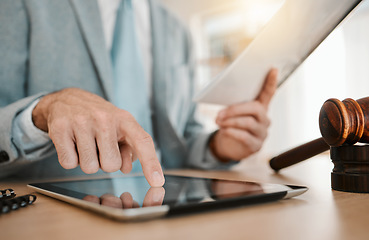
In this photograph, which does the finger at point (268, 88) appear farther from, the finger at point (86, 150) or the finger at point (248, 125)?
the finger at point (86, 150)

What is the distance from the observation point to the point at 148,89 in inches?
41.2

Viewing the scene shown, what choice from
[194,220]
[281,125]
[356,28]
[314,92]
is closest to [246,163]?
[281,125]

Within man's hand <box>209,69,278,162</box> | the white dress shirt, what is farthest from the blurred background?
man's hand <box>209,69,278,162</box>

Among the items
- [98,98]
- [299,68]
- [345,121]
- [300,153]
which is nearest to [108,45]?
[98,98]

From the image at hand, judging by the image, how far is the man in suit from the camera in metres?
0.39

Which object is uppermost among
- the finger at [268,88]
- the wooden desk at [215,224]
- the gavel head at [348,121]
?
the finger at [268,88]

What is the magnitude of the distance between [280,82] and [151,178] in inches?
19.3

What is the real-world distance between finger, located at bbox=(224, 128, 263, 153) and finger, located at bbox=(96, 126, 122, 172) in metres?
0.44

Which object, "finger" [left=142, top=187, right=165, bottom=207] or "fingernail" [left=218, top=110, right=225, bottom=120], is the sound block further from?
"fingernail" [left=218, top=110, right=225, bottom=120]

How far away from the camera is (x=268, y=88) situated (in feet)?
2.20

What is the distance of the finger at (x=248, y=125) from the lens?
0.75 meters

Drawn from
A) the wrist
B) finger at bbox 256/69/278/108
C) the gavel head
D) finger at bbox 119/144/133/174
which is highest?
finger at bbox 256/69/278/108

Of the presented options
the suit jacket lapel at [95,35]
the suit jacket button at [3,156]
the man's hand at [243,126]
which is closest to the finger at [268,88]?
the man's hand at [243,126]

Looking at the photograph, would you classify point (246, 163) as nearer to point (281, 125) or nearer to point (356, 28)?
point (281, 125)
